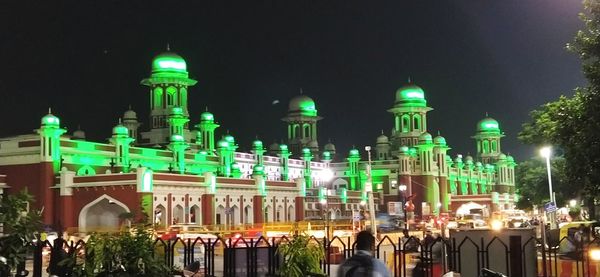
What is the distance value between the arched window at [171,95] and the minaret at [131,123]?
14.6 ft

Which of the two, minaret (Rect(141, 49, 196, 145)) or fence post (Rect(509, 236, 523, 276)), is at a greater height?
minaret (Rect(141, 49, 196, 145))

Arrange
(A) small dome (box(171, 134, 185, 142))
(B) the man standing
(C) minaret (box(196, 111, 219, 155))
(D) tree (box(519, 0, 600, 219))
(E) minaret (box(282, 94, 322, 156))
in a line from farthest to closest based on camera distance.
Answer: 1. (E) minaret (box(282, 94, 322, 156))
2. (C) minaret (box(196, 111, 219, 155))
3. (A) small dome (box(171, 134, 185, 142))
4. (D) tree (box(519, 0, 600, 219))
5. (B) the man standing

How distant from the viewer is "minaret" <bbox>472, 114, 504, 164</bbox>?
3962 inches

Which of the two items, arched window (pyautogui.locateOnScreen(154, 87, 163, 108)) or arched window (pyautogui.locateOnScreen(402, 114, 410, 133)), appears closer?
arched window (pyautogui.locateOnScreen(154, 87, 163, 108))

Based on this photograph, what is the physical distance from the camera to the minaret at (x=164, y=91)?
2475 inches

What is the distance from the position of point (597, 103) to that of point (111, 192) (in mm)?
34508

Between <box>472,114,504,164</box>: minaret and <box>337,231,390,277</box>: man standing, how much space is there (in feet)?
318

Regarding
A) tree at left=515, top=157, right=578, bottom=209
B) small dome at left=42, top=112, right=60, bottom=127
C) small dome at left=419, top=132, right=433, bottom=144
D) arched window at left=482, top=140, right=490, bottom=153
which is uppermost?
arched window at left=482, top=140, right=490, bottom=153

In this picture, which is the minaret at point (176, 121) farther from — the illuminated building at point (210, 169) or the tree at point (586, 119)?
the tree at point (586, 119)

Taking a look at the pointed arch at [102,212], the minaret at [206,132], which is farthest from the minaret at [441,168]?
the pointed arch at [102,212]

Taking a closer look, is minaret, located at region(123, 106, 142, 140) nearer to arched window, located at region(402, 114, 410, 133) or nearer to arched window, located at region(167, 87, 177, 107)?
arched window, located at region(167, 87, 177, 107)

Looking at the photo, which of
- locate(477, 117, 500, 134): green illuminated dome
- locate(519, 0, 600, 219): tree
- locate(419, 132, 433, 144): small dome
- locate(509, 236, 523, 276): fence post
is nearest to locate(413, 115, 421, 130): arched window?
locate(419, 132, 433, 144): small dome

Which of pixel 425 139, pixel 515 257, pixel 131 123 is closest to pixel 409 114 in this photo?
pixel 425 139

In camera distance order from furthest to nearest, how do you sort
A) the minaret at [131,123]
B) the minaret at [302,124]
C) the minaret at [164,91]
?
1. the minaret at [302,124]
2. the minaret at [131,123]
3. the minaret at [164,91]
